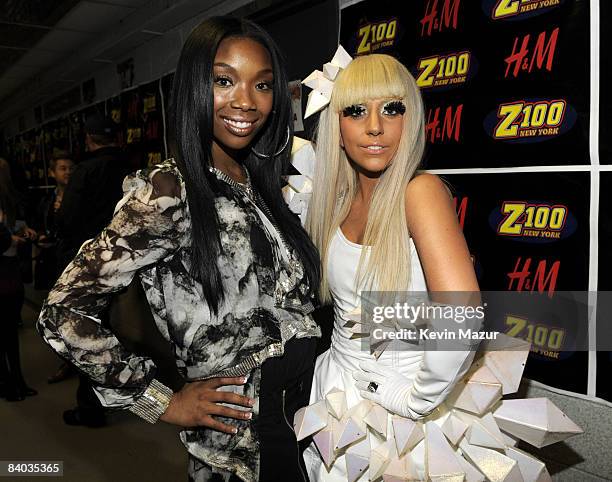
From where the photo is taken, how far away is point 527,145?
1871mm

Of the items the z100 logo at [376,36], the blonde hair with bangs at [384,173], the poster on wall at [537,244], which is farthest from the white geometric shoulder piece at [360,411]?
the z100 logo at [376,36]

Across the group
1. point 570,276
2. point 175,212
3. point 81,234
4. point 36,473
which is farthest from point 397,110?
point 36,473

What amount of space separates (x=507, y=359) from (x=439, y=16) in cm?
165

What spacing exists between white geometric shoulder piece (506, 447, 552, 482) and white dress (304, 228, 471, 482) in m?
0.20

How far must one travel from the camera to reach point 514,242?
6.32ft

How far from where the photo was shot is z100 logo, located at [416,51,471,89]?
2088mm

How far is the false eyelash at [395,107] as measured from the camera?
118cm

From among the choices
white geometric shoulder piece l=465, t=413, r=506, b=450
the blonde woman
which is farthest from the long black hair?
white geometric shoulder piece l=465, t=413, r=506, b=450

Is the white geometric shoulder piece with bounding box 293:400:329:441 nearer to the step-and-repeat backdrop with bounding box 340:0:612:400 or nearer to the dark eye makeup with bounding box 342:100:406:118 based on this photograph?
the dark eye makeup with bounding box 342:100:406:118

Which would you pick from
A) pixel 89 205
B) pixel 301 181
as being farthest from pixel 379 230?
pixel 89 205

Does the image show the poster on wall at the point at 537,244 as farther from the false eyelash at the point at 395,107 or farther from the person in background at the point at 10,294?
the person in background at the point at 10,294

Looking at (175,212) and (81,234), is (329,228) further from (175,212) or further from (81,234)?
(81,234)

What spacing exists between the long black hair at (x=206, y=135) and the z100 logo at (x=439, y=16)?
4.00ft

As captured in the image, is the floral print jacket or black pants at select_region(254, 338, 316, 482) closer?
the floral print jacket
